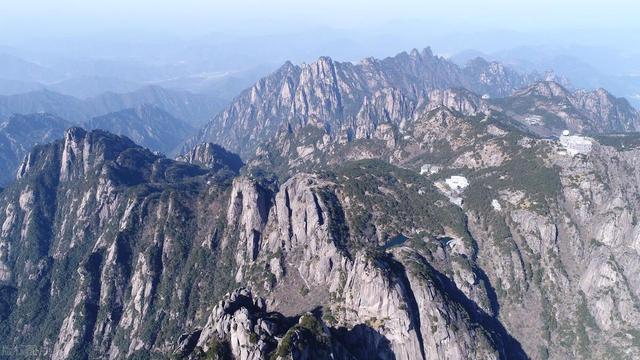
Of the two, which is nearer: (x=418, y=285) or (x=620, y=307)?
(x=418, y=285)

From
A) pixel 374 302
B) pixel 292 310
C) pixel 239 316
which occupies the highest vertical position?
pixel 239 316

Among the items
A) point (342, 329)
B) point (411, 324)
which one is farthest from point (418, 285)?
point (342, 329)

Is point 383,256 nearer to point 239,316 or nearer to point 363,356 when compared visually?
point 363,356

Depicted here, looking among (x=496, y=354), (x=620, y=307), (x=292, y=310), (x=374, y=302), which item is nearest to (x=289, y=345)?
(x=374, y=302)

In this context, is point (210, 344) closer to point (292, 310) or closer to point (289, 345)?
point (289, 345)

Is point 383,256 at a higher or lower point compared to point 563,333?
higher

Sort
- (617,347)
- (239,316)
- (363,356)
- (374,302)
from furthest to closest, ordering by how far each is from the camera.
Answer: (617,347)
(374,302)
(363,356)
(239,316)

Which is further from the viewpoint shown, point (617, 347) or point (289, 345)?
point (617, 347)

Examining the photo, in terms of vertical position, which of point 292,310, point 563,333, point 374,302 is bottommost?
point 563,333

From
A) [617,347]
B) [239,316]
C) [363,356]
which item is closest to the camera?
[239,316]
